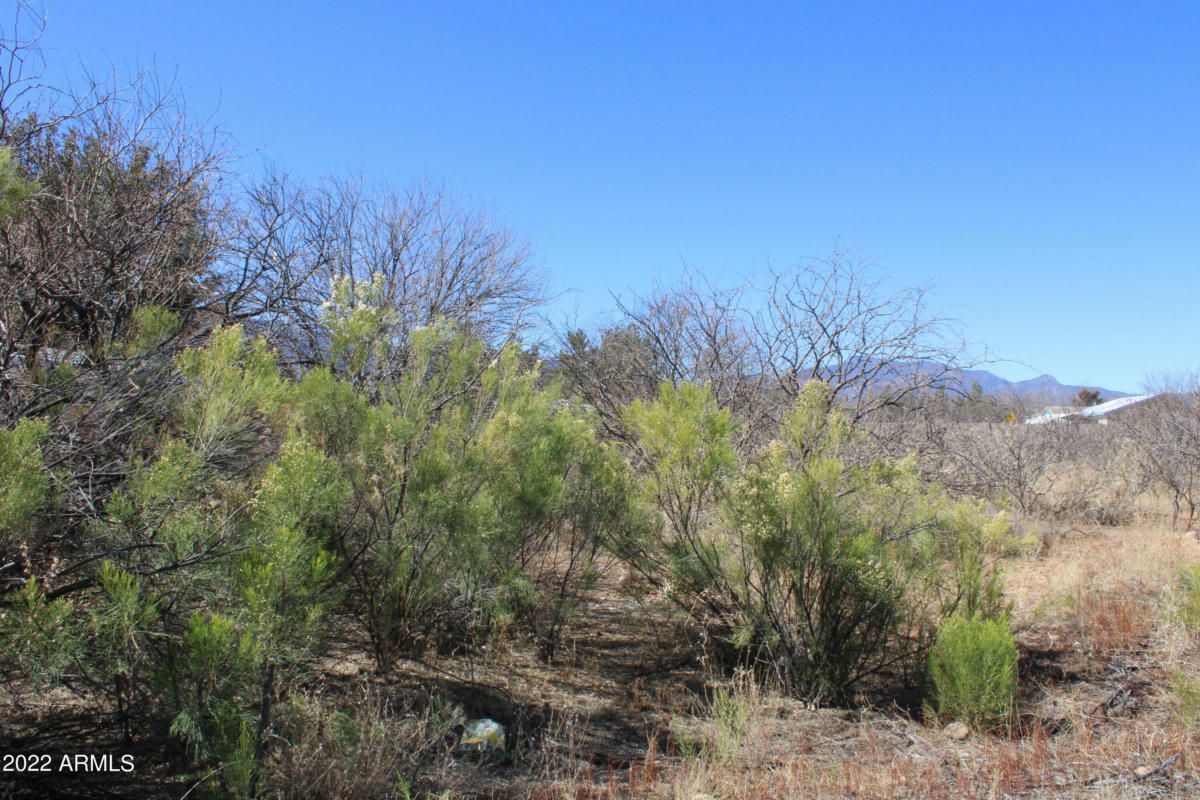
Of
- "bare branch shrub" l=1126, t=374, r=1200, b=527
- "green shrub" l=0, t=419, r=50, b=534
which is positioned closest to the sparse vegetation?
"green shrub" l=0, t=419, r=50, b=534

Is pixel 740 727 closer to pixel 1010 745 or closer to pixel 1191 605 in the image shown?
pixel 1010 745

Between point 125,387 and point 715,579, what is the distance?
150 inches

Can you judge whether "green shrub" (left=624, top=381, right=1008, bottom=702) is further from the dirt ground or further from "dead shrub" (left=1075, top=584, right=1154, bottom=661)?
"dead shrub" (left=1075, top=584, right=1154, bottom=661)

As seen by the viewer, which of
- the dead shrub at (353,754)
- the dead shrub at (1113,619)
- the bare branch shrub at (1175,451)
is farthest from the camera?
Result: the bare branch shrub at (1175,451)

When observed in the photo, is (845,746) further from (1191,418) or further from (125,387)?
(1191,418)

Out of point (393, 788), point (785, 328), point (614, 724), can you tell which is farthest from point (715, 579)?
point (785, 328)

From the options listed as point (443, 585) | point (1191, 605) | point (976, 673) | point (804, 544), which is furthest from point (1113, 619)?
point (443, 585)

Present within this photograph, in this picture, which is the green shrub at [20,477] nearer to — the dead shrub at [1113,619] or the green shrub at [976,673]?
the green shrub at [976,673]

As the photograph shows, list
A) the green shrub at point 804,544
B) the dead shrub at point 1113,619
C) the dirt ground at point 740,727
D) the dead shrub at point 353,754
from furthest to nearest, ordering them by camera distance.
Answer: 1. the dead shrub at point 1113,619
2. the green shrub at point 804,544
3. the dirt ground at point 740,727
4. the dead shrub at point 353,754

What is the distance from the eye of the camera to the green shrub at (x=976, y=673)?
4.43 meters

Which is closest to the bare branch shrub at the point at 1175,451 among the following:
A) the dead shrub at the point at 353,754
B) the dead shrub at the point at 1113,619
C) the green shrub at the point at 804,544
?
the dead shrub at the point at 1113,619

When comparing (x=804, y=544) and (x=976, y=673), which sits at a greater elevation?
(x=804, y=544)

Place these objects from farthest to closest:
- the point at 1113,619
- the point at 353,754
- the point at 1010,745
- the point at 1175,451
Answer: the point at 1175,451 → the point at 1113,619 → the point at 1010,745 → the point at 353,754

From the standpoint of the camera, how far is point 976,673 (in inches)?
175
